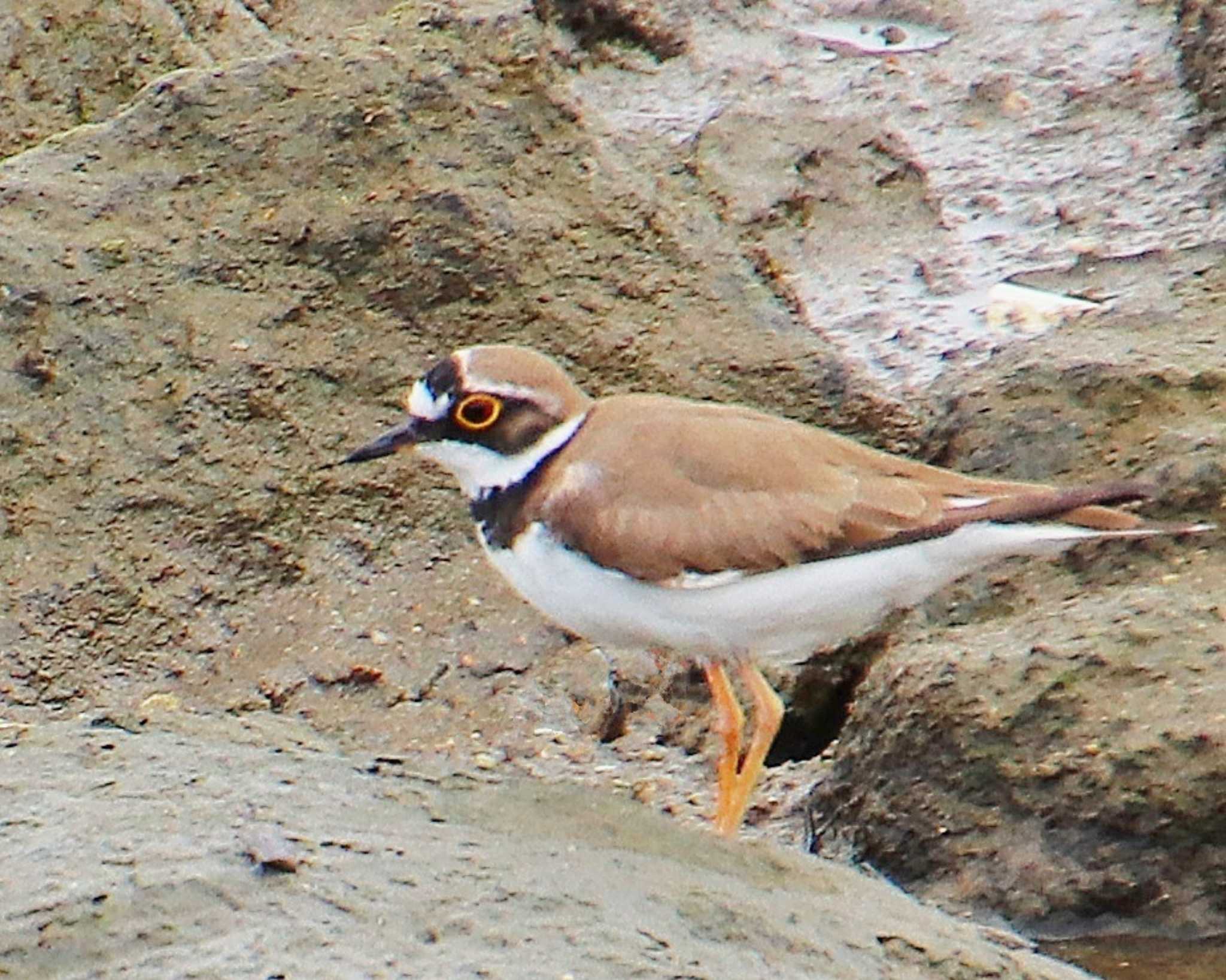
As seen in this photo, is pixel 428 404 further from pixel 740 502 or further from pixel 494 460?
pixel 740 502

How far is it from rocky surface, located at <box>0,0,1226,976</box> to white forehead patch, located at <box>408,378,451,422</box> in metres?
0.86

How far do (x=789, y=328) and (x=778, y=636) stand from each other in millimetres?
2470

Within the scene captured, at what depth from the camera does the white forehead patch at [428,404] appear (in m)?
5.59

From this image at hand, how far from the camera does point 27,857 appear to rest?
419 cm

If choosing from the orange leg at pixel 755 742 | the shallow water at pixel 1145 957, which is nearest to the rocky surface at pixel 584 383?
the shallow water at pixel 1145 957

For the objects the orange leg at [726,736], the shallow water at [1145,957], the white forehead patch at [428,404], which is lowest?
the shallow water at [1145,957]

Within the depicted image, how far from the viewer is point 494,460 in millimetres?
5562

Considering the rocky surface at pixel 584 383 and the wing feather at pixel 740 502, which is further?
the rocky surface at pixel 584 383

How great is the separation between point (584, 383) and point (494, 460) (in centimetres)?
182

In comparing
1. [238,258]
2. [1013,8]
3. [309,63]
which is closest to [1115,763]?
[238,258]

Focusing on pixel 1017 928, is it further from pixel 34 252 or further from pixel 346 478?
pixel 34 252

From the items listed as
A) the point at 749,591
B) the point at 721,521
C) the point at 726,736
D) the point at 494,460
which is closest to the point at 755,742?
the point at 726,736

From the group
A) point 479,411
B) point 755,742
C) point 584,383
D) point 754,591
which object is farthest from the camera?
point 584,383

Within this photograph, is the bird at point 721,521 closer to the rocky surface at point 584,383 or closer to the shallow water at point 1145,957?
the rocky surface at point 584,383
